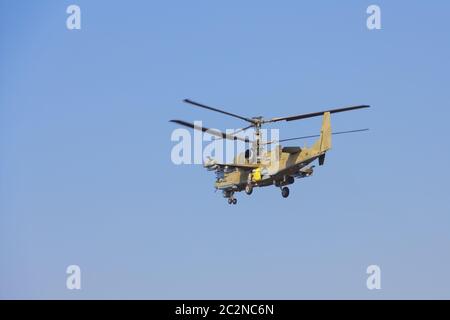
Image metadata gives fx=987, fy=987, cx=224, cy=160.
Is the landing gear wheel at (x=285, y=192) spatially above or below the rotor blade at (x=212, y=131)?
below

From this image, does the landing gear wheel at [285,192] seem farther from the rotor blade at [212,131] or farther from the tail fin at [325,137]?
the tail fin at [325,137]

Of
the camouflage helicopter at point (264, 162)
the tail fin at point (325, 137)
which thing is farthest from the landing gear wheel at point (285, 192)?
the tail fin at point (325, 137)

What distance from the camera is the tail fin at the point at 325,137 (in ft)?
260

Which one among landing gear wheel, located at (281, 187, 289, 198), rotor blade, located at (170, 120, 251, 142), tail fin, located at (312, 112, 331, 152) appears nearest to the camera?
rotor blade, located at (170, 120, 251, 142)

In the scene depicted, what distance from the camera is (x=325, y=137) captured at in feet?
261

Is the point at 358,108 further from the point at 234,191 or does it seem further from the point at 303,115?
the point at 234,191

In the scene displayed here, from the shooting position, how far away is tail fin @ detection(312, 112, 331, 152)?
3125 inches

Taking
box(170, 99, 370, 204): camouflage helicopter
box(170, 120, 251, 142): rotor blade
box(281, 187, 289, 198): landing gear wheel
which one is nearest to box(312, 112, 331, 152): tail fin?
box(170, 99, 370, 204): camouflage helicopter

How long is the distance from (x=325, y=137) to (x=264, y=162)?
7.56m

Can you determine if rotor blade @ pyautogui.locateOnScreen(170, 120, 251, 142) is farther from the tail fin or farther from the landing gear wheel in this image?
the tail fin

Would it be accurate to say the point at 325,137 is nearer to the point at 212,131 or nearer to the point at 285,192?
the point at 285,192
